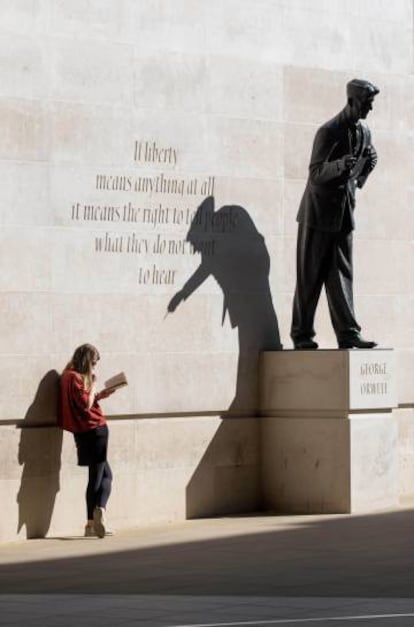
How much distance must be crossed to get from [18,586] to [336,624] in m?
3.77

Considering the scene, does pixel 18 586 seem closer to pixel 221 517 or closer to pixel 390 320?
pixel 221 517

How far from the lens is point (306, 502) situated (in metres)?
19.6

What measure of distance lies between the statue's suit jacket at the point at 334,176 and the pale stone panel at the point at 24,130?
322cm

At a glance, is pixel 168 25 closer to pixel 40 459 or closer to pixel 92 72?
pixel 92 72

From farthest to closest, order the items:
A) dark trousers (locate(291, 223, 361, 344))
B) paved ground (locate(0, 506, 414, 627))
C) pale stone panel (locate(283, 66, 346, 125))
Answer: pale stone panel (locate(283, 66, 346, 125))
dark trousers (locate(291, 223, 361, 344))
paved ground (locate(0, 506, 414, 627))

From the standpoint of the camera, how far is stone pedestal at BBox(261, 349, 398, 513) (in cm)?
1934

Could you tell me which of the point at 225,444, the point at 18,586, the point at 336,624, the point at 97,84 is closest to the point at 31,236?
the point at 97,84

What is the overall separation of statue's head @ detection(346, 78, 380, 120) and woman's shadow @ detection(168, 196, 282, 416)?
5.46 feet

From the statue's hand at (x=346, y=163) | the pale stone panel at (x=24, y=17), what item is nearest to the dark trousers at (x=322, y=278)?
the statue's hand at (x=346, y=163)

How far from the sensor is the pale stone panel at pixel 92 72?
1808cm

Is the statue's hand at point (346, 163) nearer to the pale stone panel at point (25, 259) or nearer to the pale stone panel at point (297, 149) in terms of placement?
the pale stone panel at point (297, 149)

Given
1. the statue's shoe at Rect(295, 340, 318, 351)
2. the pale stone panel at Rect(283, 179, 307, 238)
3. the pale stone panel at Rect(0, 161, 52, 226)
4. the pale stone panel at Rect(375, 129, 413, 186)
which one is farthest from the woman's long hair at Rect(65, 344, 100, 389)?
the pale stone panel at Rect(375, 129, 413, 186)

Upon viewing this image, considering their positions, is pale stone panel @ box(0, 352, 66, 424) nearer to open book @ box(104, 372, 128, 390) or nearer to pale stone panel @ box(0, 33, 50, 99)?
open book @ box(104, 372, 128, 390)

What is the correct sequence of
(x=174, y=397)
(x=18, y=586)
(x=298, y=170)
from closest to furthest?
(x=18, y=586) → (x=174, y=397) → (x=298, y=170)
